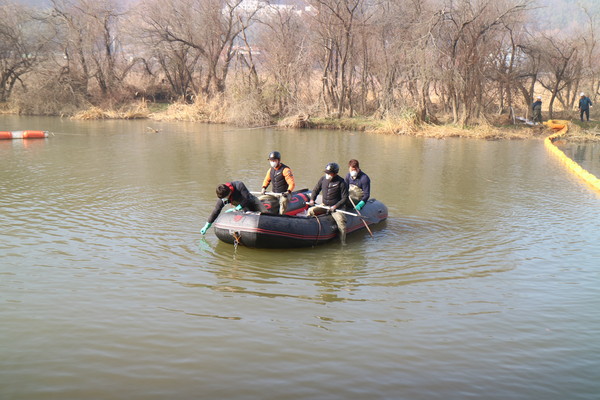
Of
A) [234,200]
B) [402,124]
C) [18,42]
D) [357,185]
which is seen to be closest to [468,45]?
[402,124]

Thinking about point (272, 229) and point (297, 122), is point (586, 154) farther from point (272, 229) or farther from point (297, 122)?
point (272, 229)

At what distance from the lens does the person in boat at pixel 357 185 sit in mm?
10438

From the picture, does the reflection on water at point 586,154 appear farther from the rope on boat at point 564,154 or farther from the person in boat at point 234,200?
the person in boat at point 234,200

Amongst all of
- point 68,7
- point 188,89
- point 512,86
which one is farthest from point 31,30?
point 512,86

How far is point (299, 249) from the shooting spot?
30.8 ft

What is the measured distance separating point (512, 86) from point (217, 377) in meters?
27.7

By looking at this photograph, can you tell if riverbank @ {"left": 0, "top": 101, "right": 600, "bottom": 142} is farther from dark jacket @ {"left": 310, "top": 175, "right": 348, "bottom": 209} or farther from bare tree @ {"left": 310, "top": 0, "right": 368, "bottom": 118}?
dark jacket @ {"left": 310, "top": 175, "right": 348, "bottom": 209}

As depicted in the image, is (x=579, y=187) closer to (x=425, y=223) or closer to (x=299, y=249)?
(x=425, y=223)

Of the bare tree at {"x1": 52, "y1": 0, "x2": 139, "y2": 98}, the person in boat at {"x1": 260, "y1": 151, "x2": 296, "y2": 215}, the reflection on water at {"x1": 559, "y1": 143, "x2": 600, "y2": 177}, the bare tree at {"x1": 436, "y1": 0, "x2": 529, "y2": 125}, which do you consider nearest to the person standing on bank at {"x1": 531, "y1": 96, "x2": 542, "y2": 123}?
the bare tree at {"x1": 436, "y1": 0, "x2": 529, "y2": 125}

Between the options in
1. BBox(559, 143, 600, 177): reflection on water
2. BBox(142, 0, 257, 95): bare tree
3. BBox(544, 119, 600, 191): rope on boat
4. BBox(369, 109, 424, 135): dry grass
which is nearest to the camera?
BBox(544, 119, 600, 191): rope on boat

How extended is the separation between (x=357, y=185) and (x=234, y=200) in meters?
2.32

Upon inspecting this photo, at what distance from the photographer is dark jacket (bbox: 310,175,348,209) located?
984 cm

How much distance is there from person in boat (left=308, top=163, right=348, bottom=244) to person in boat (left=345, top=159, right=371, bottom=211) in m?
0.56

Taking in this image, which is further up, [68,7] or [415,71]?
[68,7]
